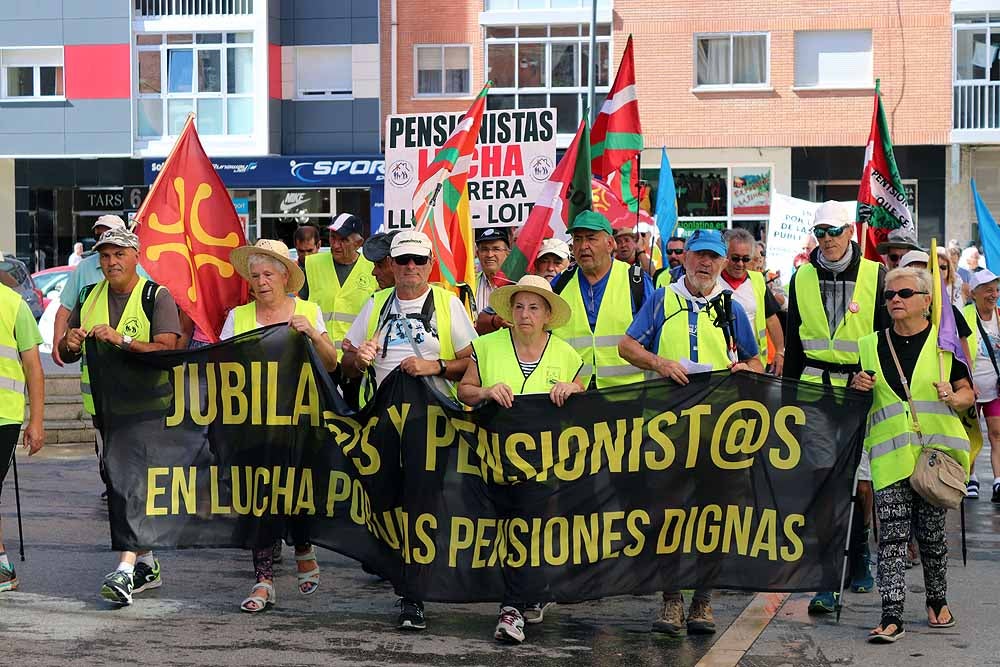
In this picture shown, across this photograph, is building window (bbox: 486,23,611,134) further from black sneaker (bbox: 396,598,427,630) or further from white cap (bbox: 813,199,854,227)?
black sneaker (bbox: 396,598,427,630)

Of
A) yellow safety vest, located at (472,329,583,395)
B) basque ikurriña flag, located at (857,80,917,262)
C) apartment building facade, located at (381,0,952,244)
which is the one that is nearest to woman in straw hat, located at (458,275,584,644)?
yellow safety vest, located at (472,329,583,395)

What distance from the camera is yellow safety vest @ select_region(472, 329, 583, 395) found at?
7594 millimetres

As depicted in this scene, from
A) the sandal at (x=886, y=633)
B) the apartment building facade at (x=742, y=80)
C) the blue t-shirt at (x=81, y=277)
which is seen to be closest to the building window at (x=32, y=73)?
the apartment building facade at (x=742, y=80)

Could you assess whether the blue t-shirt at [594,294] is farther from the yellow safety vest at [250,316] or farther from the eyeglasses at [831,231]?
the yellow safety vest at [250,316]

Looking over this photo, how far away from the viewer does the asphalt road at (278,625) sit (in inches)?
278

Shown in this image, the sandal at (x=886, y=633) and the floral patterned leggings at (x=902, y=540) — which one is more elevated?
the floral patterned leggings at (x=902, y=540)

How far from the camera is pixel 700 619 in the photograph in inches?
299

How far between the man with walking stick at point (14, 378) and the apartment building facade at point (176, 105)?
31156 mm

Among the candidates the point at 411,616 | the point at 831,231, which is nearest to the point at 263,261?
the point at 411,616

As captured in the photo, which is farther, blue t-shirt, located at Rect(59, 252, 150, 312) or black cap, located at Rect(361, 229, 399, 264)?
blue t-shirt, located at Rect(59, 252, 150, 312)

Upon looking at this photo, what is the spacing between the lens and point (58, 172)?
40188mm

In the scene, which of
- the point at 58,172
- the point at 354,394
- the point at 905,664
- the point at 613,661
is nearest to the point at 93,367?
the point at 354,394

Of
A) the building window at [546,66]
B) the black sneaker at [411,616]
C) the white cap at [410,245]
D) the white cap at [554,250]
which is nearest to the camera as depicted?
the black sneaker at [411,616]

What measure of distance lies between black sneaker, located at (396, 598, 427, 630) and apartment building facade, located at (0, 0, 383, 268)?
3212cm
